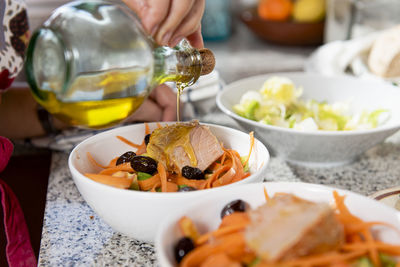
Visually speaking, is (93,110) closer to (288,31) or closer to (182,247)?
(182,247)

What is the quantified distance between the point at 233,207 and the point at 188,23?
15.3 inches

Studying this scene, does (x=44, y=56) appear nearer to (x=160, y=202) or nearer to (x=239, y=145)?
(x=160, y=202)

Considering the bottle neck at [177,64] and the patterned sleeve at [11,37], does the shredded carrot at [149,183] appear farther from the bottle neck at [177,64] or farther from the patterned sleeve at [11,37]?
the patterned sleeve at [11,37]

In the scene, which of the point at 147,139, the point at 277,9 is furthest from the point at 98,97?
the point at 277,9

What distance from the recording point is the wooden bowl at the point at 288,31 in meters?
2.37

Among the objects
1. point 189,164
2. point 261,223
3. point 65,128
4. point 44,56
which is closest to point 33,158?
point 65,128

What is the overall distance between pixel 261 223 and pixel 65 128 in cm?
92

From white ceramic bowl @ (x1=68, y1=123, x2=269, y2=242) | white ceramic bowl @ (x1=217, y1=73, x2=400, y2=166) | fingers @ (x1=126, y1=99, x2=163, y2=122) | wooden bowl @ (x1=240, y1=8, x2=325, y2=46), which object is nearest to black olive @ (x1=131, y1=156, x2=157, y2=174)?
white ceramic bowl @ (x1=68, y1=123, x2=269, y2=242)

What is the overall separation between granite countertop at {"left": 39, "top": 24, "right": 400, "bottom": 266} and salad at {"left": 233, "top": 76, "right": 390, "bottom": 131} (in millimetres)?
102

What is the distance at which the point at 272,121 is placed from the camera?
Answer: 3.67 ft

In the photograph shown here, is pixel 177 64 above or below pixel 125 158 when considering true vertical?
above

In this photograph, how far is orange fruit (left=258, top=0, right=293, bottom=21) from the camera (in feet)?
7.74

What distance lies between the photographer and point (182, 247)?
55 cm

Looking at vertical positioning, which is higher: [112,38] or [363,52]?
[112,38]
